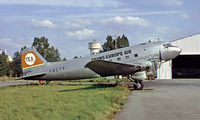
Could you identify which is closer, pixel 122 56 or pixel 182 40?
pixel 122 56

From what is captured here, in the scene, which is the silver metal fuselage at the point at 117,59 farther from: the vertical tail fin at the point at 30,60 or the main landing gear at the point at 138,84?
the main landing gear at the point at 138,84

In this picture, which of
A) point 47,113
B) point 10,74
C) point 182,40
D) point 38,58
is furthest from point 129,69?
point 10,74

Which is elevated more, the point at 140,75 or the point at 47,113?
the point at 140,75

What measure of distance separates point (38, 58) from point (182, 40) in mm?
32367

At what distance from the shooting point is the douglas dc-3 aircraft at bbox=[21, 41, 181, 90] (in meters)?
21.7

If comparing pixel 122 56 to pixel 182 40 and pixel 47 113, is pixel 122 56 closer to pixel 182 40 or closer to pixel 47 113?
pixel 47 113

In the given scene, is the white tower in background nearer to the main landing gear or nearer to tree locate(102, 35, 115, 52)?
tree locate(102, 35, 115, 52)

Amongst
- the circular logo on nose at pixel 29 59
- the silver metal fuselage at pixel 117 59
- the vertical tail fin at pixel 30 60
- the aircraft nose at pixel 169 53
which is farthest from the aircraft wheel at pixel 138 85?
the circular logo on nose at pixel 29 59

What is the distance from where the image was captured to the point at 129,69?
870 inches

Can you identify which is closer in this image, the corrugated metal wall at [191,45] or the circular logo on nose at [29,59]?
the circular logo on nose at [29,59]

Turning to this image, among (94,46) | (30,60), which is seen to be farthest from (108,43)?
(30,60)

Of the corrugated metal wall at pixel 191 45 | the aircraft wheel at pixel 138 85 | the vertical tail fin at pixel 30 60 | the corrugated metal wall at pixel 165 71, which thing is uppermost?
the corrugated metal wall at pixel 191 45

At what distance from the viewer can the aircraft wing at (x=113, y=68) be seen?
2078 centimetres

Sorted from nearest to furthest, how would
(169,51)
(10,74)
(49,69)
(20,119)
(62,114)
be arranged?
(20,119)
(62,114)
(169,51)
(49,69)
(10,74)
